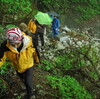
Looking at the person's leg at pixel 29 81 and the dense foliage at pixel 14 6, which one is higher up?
the dense foliage at pixel 14 6

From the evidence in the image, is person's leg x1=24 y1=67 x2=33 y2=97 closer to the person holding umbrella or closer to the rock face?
the rock face

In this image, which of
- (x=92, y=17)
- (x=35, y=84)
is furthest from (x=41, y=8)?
(x=35, y=84)

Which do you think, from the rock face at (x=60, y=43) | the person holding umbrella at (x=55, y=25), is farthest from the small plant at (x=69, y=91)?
the person holding umbrella at (x=55, y=25)

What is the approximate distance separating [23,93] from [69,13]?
11681 millimetres

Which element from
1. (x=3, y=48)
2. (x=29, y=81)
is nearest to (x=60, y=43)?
(x=29, y=81)

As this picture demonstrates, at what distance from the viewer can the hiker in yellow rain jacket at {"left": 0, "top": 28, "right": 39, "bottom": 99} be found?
312cm

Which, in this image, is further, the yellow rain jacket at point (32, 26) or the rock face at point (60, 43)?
the rock face at point (60, 43)

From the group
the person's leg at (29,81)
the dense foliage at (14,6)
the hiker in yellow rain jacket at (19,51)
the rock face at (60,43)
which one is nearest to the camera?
the hiker in yellow rain jacket at (19,51)

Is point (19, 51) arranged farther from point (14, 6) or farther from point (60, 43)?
point (60, 43)

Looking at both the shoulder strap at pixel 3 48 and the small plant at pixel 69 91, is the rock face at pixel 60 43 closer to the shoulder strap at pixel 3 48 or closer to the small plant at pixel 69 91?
the small plant at pixel 69 91

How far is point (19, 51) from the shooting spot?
336 cm

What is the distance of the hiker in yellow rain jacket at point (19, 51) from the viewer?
3117 millimetres

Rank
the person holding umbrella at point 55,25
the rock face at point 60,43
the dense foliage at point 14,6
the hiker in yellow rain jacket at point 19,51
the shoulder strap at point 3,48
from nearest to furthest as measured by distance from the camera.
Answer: the hiker in yellow rain jacket at point 19,51, the shoulder strap at point 3,48, the dense foliage at point 14,6, the rock face at point 60,43, the person holding umbrella at point 55,25

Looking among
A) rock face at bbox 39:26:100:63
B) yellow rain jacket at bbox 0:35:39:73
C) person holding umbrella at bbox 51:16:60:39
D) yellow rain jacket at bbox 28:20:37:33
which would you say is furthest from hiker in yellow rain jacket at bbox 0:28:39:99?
person holding umbrella at bbox 51:16:60:39
